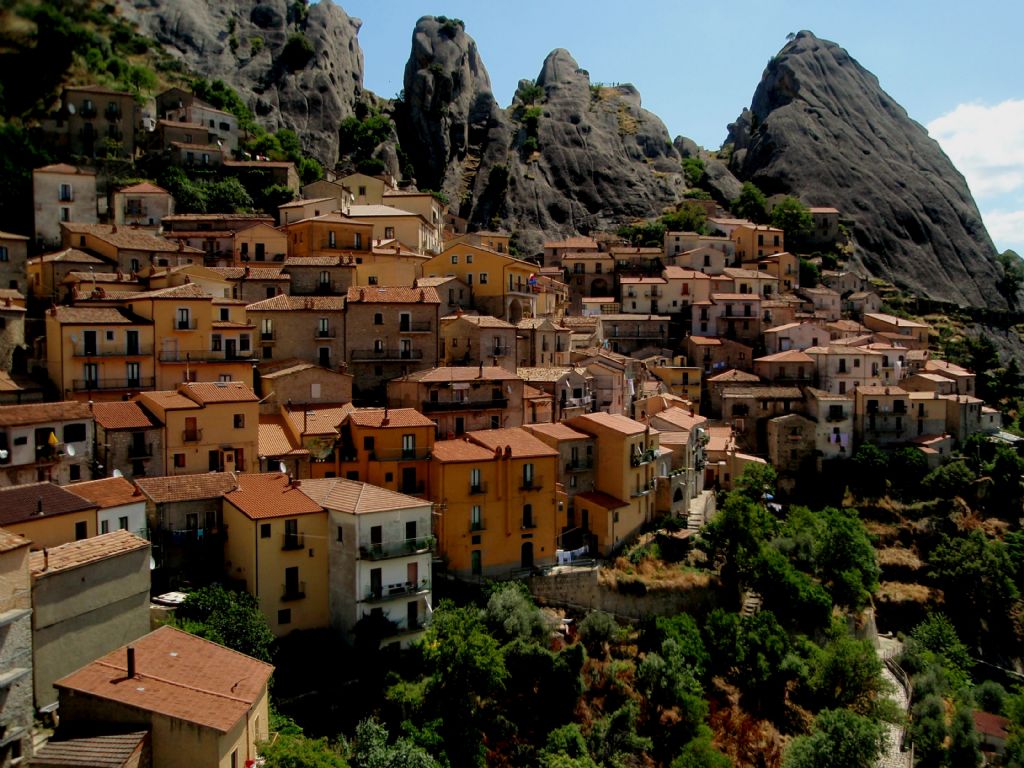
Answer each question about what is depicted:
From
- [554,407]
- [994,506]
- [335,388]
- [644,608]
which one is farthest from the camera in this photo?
[994,506]

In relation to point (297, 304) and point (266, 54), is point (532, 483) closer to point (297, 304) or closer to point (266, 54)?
point (297, 304)

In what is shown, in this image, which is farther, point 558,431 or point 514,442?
point 558,431

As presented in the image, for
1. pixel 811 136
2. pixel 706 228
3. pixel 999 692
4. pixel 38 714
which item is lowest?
pixel 999 692

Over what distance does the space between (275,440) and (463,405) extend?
9.52 m

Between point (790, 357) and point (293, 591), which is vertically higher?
point (790, 357)

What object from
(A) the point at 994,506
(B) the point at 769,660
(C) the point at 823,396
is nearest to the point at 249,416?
(B) the point at 769,660

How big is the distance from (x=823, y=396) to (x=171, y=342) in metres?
41.8

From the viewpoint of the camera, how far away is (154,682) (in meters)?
22.6

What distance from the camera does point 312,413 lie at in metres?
41.5

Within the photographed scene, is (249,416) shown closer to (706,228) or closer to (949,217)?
(706,228)

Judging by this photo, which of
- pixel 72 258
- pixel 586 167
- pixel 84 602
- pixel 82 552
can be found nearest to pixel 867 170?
pixel 586 167

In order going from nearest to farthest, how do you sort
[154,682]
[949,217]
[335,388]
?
[154,682] < [335,388] < [949,217]

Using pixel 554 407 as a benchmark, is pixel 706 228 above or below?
above

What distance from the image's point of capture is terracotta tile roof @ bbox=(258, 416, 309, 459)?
3841 centimetres
